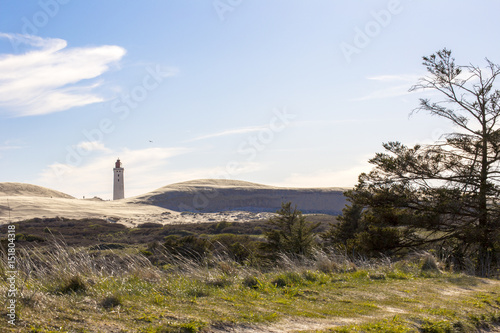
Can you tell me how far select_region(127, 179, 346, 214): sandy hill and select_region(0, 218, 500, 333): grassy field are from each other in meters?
90.7

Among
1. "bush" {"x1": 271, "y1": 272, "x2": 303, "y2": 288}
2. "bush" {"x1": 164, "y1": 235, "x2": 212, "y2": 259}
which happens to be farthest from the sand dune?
"bush" {"x1": 271, "y1": 272, "x2": 303, "y2": 288}

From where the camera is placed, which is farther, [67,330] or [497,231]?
[497,231]

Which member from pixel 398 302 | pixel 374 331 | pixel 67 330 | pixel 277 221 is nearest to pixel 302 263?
pixel 398 302

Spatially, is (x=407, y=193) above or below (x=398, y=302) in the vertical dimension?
above

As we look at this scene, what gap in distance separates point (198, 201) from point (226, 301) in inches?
3846

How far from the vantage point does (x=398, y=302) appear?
7.43 meters

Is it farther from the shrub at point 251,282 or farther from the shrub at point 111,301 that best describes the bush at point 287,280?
the shrub at point 111,301

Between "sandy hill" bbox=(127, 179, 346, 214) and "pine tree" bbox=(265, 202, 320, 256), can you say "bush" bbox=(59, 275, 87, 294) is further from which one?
"sandy hill" bbox=(127, 179, 346, 214)

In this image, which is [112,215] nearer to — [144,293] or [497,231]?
[497,231]

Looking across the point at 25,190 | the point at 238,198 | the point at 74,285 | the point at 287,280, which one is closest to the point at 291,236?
the point at 287,280

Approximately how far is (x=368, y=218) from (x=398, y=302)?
1209 centimetres

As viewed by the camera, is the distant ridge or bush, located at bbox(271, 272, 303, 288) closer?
bush, located at bbox(271, 272, 303, 288)

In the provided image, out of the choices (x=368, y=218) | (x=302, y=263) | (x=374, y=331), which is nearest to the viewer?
(x=374, y=331)

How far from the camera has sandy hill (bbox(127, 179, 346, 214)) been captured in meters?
102
